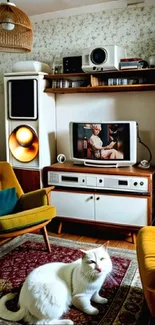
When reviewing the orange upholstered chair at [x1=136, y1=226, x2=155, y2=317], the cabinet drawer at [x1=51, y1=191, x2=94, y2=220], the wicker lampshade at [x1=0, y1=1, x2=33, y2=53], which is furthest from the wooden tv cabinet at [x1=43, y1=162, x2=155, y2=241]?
the wicker lampshade at [x1=0, y1=1, x2=33, y2=53]

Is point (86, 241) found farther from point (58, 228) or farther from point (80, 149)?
point (80, 149)

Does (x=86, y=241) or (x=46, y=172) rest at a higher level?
(x=46, y=172)

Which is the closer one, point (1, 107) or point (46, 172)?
point (46, 172)

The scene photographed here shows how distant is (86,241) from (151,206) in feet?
2.44

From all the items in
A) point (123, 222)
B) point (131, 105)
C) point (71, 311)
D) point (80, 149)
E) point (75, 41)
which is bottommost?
point (71, 311)

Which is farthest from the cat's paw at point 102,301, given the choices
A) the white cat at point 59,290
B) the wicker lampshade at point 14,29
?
the wicker lampshade at point 14,29

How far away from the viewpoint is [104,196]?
3.43 metres

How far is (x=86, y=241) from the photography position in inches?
134

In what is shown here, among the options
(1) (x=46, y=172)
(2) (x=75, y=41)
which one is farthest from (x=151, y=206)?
(2) (x=75, y=41)

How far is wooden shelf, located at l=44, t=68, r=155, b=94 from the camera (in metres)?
3.37

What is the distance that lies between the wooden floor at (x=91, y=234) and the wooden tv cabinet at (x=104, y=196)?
119 millimetres

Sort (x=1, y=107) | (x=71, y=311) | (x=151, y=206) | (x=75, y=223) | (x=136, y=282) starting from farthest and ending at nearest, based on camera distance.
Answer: (x=1, y=107) < (x=75, y=223) < (x=151, y=206) < (x=136, y=282) < (x=71, y=311)

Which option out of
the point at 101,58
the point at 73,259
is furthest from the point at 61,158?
the point at 73,259

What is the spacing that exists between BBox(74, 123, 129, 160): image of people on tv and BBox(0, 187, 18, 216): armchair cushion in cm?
86
